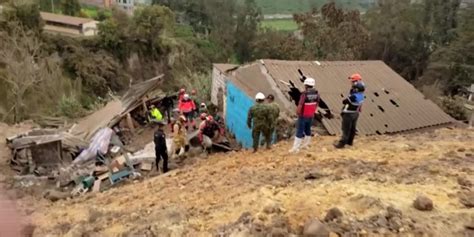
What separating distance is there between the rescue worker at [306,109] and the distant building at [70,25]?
40.8 meters

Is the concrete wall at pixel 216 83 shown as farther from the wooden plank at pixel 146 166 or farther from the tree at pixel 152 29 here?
the tree at pixel 152 29

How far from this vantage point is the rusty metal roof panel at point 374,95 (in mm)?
13867

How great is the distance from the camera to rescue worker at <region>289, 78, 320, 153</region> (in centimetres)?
855

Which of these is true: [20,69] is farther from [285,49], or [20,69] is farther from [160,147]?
[160,147]

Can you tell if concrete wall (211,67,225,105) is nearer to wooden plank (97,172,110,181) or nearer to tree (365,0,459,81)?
wooden plank (97,172,110,181)

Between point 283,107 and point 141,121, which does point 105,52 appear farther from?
point 283,107

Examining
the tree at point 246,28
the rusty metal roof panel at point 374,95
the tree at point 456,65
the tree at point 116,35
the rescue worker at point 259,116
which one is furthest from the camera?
the tree at point 246,28

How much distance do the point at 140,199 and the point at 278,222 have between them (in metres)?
3.29

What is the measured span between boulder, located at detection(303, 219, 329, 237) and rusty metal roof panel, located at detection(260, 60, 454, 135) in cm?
789

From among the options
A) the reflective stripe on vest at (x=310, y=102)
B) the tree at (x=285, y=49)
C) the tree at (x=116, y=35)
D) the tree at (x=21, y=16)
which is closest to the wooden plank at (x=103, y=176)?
the reflective stripe on vest at (x=310, y=102)

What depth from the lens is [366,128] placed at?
1338 cm

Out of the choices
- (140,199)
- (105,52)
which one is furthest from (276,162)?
(105,52)

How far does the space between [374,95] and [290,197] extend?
9.67 metres

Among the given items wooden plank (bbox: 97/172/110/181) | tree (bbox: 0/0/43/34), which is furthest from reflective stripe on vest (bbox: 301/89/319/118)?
tree (bbox: 0/0/43/34)
